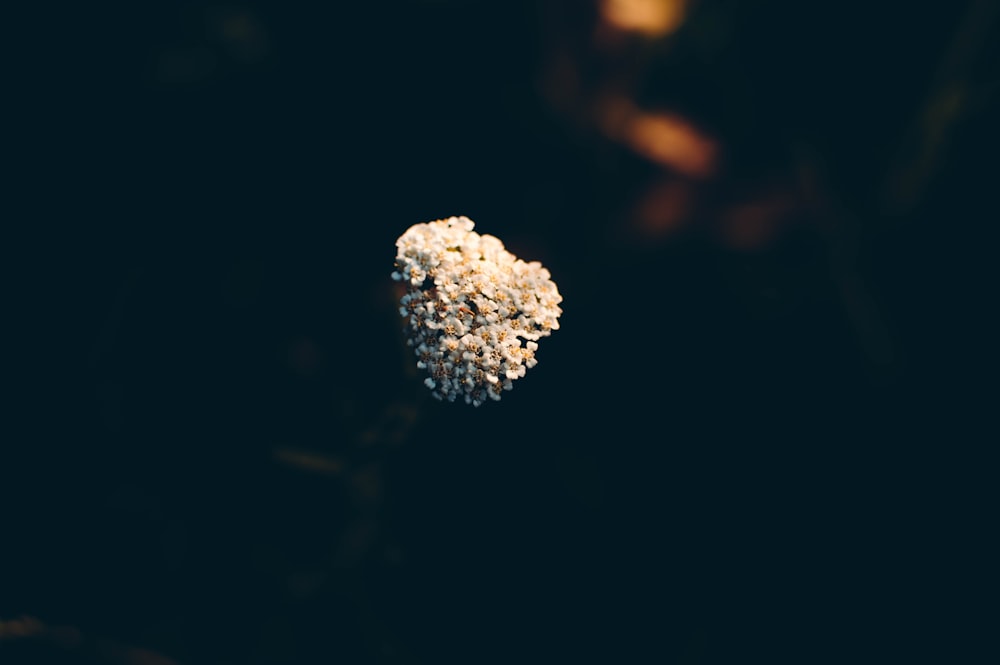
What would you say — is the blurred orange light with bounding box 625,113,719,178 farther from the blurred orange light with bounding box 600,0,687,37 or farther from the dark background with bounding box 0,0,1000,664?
the blurred orange light with bounding box 600,0,687,37

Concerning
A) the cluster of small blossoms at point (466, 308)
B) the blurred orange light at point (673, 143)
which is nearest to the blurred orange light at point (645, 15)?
the blurred orange light at point (673, 143)

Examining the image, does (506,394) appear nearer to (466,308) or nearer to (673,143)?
(466,308)

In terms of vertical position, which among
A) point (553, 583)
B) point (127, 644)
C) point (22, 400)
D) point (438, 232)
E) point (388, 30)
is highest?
point (388, 30)

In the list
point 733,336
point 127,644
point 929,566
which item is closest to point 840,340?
point 733,336

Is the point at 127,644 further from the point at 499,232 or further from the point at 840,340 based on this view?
the point at 840,340

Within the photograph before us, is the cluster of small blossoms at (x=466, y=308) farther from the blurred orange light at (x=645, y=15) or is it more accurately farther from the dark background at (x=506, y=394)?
the blurred orange light at (x=645, y=15)

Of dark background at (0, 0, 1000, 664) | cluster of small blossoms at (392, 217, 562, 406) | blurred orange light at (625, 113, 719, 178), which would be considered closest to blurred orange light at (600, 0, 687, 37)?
dark background at (0, 0, 1000, 664)
